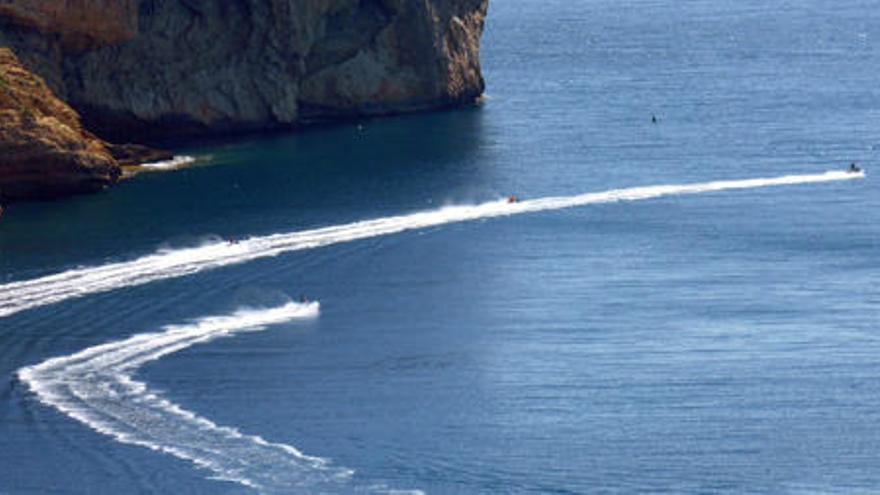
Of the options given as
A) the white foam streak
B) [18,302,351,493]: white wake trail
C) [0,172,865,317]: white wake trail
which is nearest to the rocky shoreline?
the white foam streak

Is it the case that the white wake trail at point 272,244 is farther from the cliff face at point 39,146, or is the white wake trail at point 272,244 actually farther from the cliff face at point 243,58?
the cliff face at point 243,58

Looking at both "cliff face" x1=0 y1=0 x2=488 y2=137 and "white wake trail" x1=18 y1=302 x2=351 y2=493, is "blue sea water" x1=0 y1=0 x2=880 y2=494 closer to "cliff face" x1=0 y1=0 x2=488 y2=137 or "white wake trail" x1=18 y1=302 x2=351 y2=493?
"white wake trail" x1=18 y1=302 x2=351 y2=493

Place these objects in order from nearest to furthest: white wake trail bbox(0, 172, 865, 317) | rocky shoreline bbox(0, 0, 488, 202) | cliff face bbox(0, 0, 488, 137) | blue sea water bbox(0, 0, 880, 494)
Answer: blue sea water bbox(0, 0, 880, 494) < white wake trail bbox(0, 172, 865, 317) < rocky shoreline bbox(0, 0, 488, 202) < cliff face bbox(0, 0, 488, 137)

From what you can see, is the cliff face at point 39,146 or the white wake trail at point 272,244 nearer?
the white wake trail at point 272,244

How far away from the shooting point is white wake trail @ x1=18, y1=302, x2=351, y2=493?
67.8m

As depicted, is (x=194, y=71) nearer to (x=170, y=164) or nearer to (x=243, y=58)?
(x=243, y=58)

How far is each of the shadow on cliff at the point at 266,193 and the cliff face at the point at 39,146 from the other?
1166 millimetres

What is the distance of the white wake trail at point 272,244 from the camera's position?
301 feet

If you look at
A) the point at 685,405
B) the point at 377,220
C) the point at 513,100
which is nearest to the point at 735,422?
the point at 685,405

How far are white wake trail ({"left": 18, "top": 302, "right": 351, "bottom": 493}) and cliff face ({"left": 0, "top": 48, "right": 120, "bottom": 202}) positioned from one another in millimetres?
27392

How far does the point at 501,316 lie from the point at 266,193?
30861 millimetres

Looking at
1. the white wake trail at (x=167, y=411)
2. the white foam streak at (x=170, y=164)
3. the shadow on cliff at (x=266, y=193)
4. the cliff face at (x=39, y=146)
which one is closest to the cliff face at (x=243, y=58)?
the shadow on cliff at (x=266, y=193)

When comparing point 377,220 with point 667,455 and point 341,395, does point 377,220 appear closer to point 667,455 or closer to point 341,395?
point 341,395

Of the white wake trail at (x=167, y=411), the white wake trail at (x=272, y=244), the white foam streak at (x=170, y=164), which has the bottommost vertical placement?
the white foam streak at (x=170, y=164)
